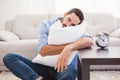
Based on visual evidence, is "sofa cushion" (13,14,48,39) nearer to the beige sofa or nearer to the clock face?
the beige sofa

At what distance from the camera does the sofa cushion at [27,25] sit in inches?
143

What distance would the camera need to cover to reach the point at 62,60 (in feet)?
4.99

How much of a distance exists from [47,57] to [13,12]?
265 centimetres

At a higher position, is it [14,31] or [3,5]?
[3,5]

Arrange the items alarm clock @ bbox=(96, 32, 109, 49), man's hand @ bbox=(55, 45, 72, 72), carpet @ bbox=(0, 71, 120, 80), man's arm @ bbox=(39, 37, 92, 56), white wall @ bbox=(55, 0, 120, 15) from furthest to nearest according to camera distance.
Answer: white wall @ bbox=(55, 0, 120, 15) < carpet @ bbox=(0, 71, 120, 80) < alarm clock @ bbox=(96, 32, 109, 49) < man's arm @ bbox=(39, 37, 92, 56) < man's hand @ bbox=(55, 45, 72, 72)

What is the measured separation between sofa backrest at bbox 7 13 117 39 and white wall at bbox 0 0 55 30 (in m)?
0.43

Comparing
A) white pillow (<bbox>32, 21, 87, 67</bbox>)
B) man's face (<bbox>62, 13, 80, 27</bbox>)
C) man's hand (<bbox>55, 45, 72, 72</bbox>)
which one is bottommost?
man's hand (<bbox>55, 45, 72, 72</bbox>)

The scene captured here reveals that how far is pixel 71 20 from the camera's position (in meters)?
1.80

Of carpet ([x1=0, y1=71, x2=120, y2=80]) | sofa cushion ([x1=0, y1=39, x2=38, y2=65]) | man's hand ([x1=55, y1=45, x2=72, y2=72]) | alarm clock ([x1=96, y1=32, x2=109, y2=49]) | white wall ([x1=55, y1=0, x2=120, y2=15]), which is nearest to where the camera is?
man's hand ([x1=55, y1=45, x2=72, y2=72])

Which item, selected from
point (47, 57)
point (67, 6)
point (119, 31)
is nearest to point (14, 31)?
point (67, 6)

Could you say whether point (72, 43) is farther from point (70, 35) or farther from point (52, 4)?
point (52, 4)

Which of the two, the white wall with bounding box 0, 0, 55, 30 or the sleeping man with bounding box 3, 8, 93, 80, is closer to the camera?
the sleeping man with bounding box 3, 8, 93, 80

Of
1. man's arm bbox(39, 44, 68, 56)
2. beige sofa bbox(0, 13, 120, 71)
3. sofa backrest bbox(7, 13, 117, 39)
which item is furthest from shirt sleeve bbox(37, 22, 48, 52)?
sofa backrest bbox(7, 13, 117, 39)

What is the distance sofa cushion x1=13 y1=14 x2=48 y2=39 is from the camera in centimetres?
362
